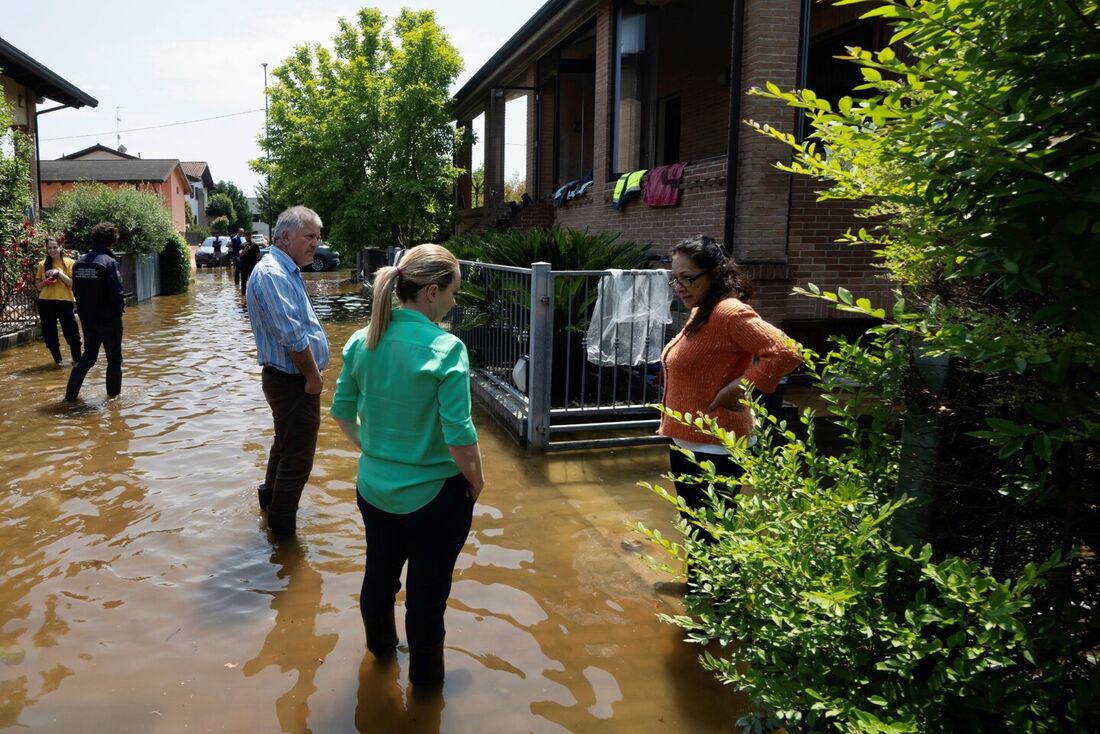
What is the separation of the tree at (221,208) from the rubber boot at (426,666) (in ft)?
252

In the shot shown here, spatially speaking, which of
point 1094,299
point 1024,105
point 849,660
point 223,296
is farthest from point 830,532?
point 223,296

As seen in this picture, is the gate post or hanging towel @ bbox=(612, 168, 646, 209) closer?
the gate post

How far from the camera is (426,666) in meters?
3.29

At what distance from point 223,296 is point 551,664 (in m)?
21.0

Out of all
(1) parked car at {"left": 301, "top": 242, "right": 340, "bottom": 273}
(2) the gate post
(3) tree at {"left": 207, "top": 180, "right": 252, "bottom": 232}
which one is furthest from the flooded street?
(3) tree at {"left": 207, "top": 180, "right": 252, "bottom": 232}

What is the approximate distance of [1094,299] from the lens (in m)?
1.63

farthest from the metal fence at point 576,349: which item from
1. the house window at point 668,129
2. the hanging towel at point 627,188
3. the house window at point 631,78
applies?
the house window at point 668,129

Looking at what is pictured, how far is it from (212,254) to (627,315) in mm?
36060

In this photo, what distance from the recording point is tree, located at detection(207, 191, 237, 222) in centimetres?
7400

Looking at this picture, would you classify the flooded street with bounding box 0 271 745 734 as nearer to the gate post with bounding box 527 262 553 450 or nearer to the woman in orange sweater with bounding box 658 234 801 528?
the gate post with bounding box 527 262 553 450

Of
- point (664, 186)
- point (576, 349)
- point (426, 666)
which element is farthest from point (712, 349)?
point (664, 186)

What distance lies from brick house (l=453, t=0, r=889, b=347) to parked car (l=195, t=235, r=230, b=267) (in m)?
22.0

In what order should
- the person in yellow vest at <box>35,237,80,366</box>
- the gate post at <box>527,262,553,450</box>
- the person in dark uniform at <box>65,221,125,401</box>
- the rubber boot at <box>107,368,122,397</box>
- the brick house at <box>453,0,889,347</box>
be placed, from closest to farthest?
the gate post at <box>527,262,553,450</box> < the person in dark uniform at <box>65,221,125,401</box> < the brick house at <box>453,0,889,347</box> < the rubber boot at <box>107,368,122,397</box> < the person in yellow vest at <box>35,237,80,366</box>

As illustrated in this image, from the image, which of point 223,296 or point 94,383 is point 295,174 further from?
point 94,383
